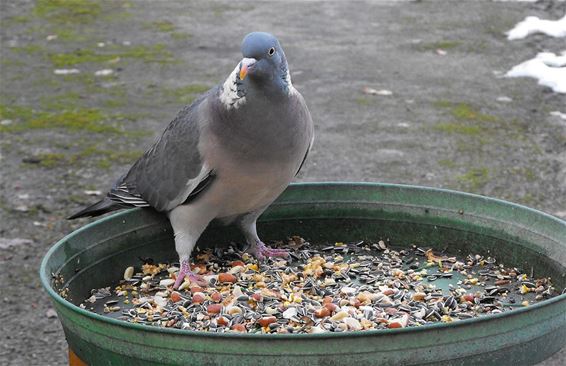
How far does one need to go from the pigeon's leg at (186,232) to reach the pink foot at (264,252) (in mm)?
145

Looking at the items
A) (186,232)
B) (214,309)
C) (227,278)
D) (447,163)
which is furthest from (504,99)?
(214,309)

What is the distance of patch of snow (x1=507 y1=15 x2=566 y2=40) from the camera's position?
7.59 meters

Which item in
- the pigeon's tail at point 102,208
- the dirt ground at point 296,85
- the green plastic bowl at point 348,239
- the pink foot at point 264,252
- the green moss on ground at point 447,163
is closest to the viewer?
the green plastic bowl at point 348,239

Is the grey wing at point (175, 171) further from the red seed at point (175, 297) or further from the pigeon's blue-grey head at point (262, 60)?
the red seed at point (175, 297)

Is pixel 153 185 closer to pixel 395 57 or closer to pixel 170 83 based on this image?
pixel 170 83

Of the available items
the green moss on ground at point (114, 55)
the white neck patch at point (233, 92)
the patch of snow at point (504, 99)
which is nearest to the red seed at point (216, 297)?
the white neck patch at point (233, 92)

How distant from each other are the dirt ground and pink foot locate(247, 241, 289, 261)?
1550 millimetres

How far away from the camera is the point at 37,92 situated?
A: 660cm

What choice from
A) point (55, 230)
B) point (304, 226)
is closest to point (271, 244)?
point (304, 226)

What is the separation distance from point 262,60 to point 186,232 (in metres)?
→ 0.49

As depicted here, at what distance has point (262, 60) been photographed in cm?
201

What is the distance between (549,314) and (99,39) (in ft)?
23.0

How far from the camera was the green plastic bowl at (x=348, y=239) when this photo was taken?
137cm

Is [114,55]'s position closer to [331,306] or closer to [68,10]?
[68,10]
